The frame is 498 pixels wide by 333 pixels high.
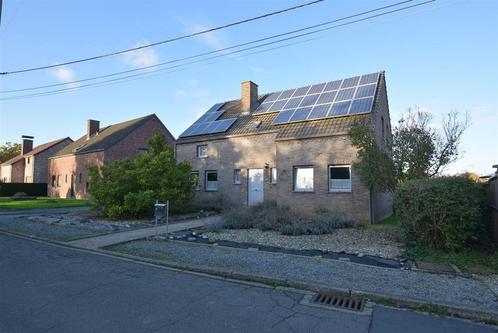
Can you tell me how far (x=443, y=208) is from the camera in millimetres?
8477

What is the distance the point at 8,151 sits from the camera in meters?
65.9

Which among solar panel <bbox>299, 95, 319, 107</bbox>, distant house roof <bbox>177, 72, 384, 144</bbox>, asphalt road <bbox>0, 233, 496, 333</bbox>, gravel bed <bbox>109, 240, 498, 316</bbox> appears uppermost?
solar panel <bbox>299, 95, 319, 107</bbox>

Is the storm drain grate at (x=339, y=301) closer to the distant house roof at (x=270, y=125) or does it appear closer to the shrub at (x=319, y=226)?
the shrub at (x=319, y=226)

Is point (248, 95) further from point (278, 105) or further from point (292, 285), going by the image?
point (292, 285)

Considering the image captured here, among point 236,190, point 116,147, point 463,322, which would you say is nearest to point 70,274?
point 463,322

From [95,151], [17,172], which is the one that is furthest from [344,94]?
[17,172]

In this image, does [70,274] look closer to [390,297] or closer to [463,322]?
[390,297]

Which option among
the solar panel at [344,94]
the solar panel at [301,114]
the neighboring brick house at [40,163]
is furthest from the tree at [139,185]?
the neighboring brick house at [40,163]

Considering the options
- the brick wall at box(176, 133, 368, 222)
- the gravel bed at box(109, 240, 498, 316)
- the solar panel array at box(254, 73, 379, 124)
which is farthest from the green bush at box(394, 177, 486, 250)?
the solar panel array at box(254, 73, 379, 124)

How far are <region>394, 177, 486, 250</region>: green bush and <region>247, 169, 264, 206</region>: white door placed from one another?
1003 centimetres

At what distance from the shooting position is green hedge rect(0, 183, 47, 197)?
128ft

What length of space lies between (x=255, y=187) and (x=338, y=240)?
29.3 ft

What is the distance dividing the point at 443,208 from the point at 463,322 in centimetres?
441

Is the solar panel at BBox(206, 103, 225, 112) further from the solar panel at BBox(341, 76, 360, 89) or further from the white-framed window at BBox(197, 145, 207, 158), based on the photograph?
the solar panel at BBox(341, 76, 360, 89)
